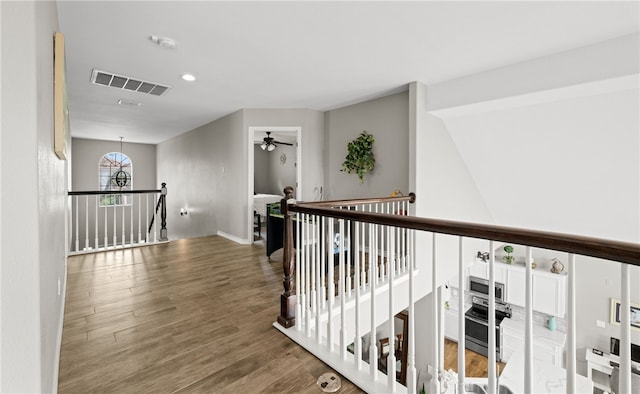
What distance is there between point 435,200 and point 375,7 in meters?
2.67

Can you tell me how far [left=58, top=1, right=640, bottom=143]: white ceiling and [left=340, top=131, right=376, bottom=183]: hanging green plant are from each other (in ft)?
2.28

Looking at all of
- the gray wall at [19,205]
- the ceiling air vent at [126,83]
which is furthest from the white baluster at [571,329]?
the ceiling air vent at [126,83]

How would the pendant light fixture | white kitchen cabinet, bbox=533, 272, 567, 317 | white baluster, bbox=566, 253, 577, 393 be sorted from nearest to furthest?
1. white baluster, bbox=566, 253, 577, 393
2. white kitchen cabinet, bbox=533, 272, 567, 317
3. the pendant light fixture

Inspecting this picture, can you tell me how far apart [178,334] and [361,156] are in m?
3.30

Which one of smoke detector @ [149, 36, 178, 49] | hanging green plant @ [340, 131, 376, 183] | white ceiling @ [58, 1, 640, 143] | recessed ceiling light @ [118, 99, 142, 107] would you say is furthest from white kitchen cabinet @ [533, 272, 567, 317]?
recessed ceiling light @ [118, 99, 142, 107]

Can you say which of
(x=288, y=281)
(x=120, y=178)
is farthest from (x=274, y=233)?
(x=120, y=178)

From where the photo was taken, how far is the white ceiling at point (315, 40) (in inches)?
85.9

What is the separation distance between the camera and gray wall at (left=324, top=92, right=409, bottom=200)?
4129 millimetres

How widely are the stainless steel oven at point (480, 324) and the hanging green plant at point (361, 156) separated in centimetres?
464

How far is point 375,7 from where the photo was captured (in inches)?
84.9

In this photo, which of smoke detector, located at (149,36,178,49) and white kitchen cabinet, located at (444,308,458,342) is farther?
white kitchen cabinet, located at (444,308,458,342)

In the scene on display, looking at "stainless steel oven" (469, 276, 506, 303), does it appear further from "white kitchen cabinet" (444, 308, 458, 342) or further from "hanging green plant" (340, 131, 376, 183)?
"hanging green plant" (340, 131, 376, 183)

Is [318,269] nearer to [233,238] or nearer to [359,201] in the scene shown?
[359,201]

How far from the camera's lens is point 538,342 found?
6293 millimetres
